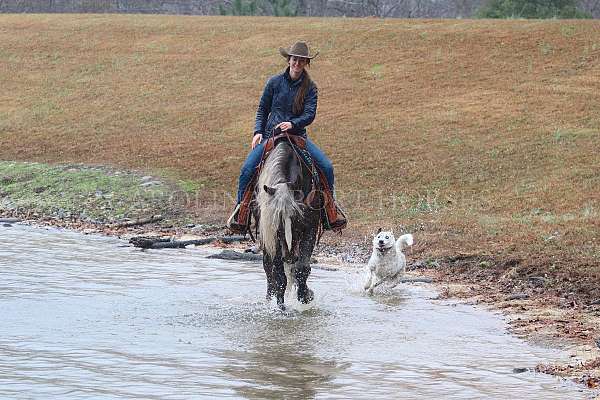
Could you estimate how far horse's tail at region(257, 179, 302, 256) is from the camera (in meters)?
10.6

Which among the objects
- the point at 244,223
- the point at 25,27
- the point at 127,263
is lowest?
the point at 127,263

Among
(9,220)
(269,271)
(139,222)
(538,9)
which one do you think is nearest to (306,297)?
(269,271)

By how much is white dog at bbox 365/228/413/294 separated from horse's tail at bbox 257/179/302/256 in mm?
2308

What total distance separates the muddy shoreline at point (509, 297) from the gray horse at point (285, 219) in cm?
214

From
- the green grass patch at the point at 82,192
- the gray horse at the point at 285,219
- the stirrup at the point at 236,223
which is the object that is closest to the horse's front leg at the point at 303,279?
the gray horse at the point at 285,219

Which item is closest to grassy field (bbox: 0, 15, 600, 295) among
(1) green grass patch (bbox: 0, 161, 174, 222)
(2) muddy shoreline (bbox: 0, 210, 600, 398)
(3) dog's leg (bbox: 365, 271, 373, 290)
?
(2) muddy shoreline (bbox: 0, 210, 600, 398)

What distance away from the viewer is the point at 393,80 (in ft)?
113

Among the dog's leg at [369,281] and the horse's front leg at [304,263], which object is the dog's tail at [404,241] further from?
the horse's front leg at [304,263]

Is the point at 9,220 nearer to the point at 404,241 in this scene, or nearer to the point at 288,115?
the point at 404,241

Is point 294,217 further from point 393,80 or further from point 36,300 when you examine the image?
point 393,80

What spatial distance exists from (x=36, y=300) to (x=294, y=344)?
11.6ft

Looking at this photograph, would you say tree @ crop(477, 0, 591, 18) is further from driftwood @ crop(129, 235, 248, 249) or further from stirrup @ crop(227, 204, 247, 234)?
stirrup @ crop(227, 204, 247, 234)

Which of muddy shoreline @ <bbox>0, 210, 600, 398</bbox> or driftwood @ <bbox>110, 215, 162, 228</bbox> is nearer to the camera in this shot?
muddy shoreline @ <bbox>0, 210, 600, 398</bbox>

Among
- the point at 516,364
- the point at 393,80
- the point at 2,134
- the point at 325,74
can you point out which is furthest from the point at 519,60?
the point at 516,364
